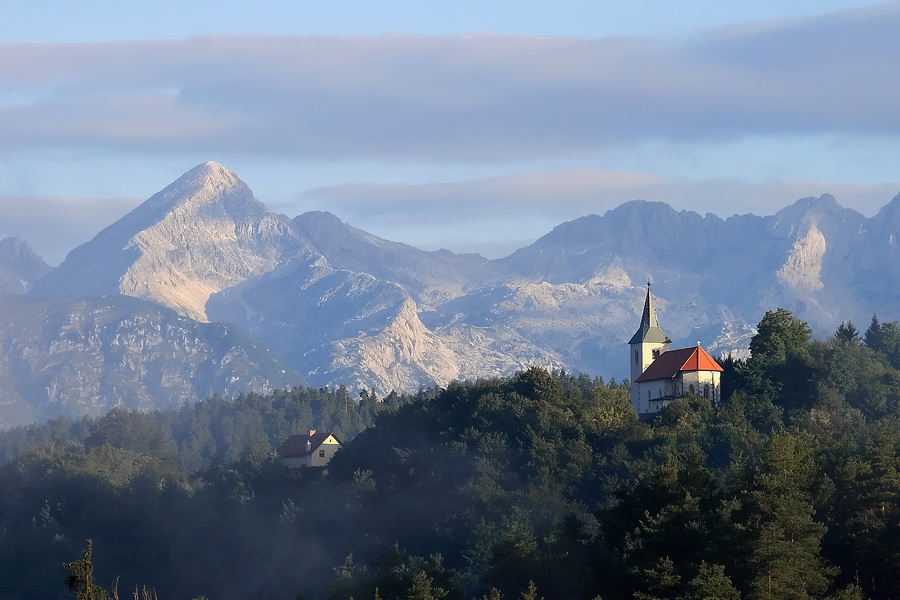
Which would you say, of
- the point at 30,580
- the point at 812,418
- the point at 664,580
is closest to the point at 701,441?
the point at 812,418

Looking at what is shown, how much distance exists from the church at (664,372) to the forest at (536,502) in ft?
7.58

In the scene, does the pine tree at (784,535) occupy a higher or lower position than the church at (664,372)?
lower

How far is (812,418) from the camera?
121688mm

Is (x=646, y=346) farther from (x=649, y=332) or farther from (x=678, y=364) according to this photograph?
(x=678, y=364)

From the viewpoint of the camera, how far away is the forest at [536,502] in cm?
7794

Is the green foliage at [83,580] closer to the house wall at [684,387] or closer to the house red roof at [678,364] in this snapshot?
the house wall at [684,387]

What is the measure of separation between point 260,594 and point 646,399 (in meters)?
34.2

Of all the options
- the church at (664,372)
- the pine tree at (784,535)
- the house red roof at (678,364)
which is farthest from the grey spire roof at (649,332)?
the pine tree at (784,535)

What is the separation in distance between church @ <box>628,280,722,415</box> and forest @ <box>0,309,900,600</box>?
231 centimetres

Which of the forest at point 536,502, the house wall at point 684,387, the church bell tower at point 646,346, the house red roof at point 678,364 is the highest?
the church bell tower at point 646,346

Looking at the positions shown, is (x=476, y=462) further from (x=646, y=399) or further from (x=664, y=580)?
(x=664, y=580)

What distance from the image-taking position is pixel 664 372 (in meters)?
134

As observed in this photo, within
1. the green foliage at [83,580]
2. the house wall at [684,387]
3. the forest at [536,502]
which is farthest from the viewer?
the house wall at [684,387]

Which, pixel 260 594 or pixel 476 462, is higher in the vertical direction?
pixel 476 462
